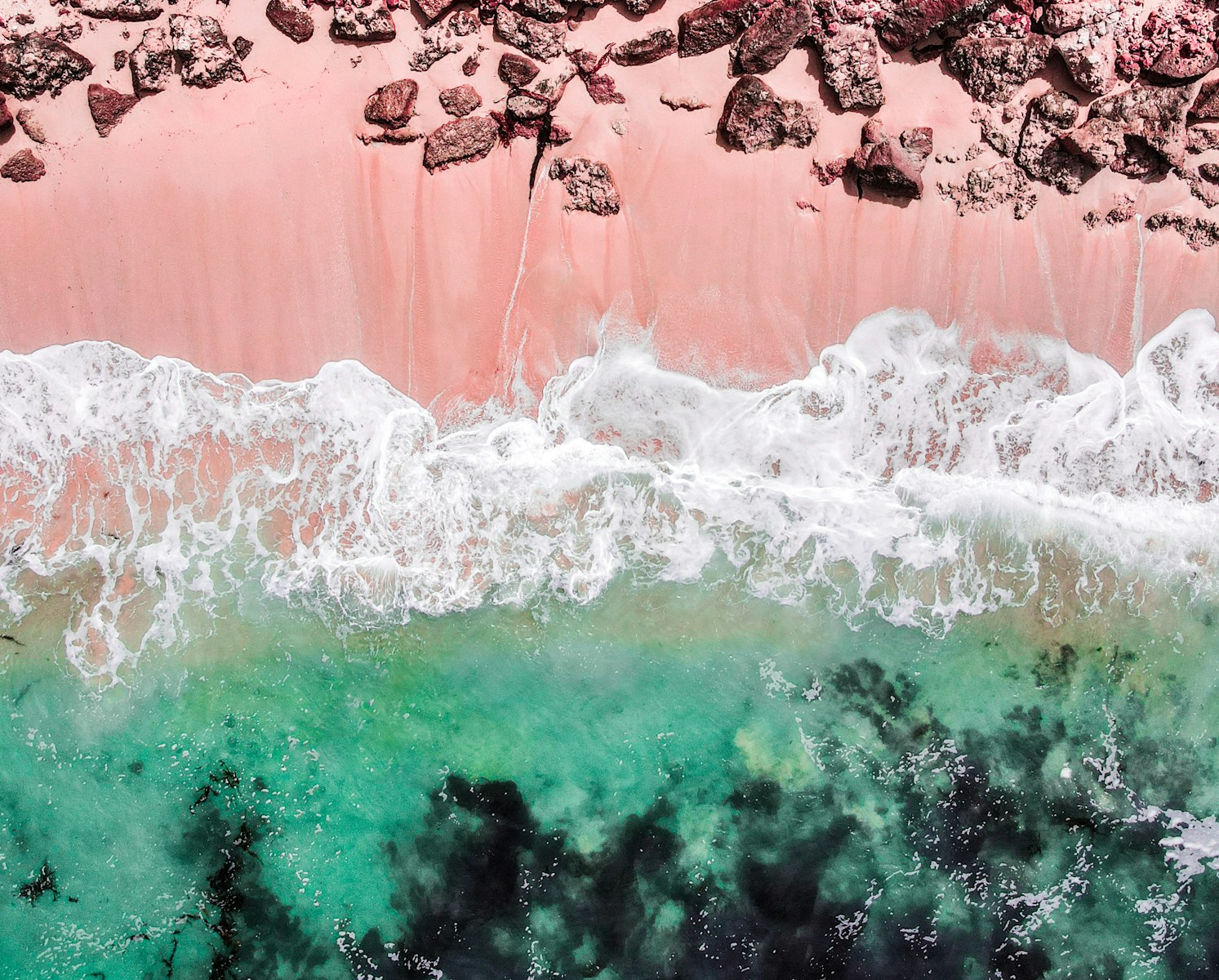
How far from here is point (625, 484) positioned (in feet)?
32.0

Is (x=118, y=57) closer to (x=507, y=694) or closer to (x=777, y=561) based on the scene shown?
(x=507, y=694)

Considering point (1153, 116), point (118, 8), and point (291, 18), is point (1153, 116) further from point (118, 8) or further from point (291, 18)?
point (118, 8)

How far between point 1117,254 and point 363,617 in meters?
10.3

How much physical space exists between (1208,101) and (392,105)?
9.77m

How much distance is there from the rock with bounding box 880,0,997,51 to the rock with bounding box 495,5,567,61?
12.9 ft

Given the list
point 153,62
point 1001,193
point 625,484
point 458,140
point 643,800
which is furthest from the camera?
point 643,800

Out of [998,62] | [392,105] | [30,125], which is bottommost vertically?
[30,125]

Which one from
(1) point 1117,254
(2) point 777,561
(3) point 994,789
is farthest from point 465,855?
(1) point 1117,254

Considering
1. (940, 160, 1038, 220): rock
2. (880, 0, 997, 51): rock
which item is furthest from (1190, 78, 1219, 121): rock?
(880, 0, 997, 51): rock

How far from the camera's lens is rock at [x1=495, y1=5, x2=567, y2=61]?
9438mm

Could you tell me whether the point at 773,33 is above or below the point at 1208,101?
above

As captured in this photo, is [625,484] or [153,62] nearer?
[153,62]

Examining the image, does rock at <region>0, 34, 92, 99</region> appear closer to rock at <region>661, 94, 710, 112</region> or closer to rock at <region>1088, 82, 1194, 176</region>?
rock at <region>661, 94, 710, 112</region>

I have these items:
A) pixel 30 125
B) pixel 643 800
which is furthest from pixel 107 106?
pixel 643 800
